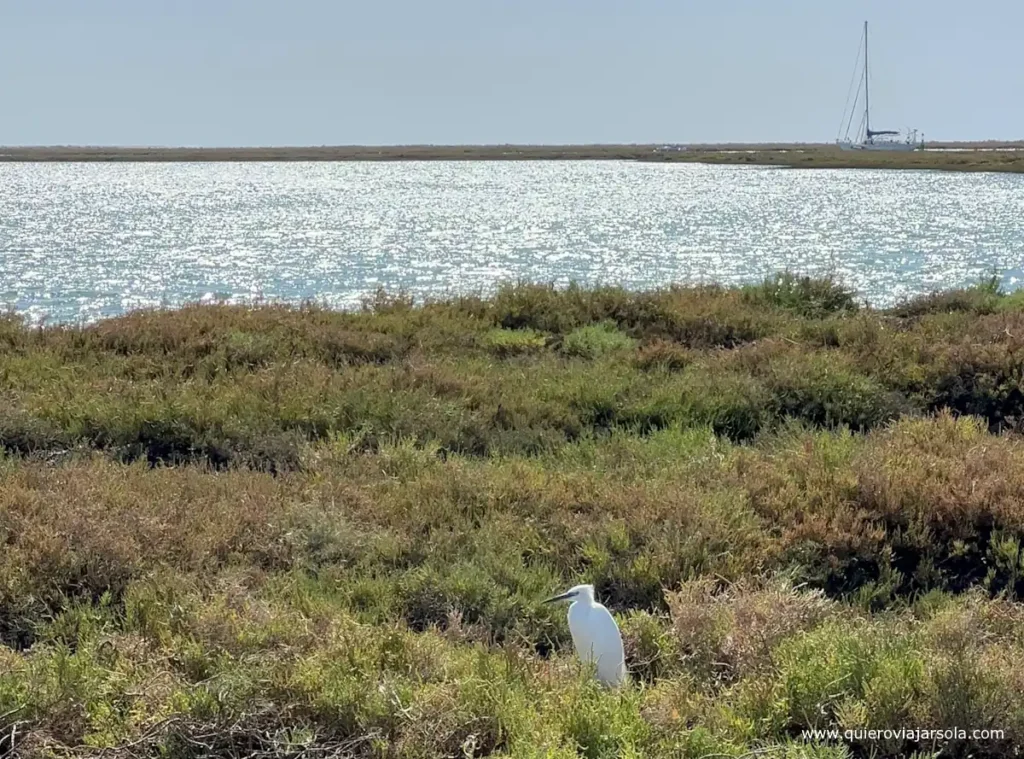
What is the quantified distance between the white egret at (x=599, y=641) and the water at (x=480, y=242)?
42.3 ft

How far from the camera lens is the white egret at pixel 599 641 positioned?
4.54 metres

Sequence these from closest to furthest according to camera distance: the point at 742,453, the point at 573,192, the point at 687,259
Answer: the point at 742,453, the point at 687,259, the point at 573,192

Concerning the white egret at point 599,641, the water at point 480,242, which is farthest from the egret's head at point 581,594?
the water at point 480,242

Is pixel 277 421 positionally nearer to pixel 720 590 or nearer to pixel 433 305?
pixel 720 590

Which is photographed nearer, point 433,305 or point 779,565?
point 779,565

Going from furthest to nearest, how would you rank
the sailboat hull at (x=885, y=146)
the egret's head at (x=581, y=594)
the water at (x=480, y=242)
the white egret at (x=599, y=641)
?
the sailboat hull at (x=885, y=146) → the water at (x=480, y=242) → the egret's head at (x=581, y=594) → the white egret at (x=599, y=641)

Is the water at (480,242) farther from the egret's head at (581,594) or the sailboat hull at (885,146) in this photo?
the sailboat hull at (885,146)

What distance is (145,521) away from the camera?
6.03 m

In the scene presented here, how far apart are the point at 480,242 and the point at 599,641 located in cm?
3414

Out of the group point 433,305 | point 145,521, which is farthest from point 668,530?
point 433,305

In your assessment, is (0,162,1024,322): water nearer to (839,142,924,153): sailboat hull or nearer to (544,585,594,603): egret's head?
(544,585,594,603): egret's head

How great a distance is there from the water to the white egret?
12.9 meters

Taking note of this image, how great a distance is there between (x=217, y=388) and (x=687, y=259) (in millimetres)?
23549

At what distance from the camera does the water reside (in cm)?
2553
